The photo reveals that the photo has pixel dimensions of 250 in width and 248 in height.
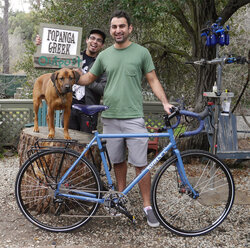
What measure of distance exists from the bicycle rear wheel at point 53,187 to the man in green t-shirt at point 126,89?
0.47 m

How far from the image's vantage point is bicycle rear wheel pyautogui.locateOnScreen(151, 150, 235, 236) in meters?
2.90

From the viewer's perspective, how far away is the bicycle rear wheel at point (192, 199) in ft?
9.52

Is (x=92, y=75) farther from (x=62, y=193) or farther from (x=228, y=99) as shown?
(x=228, y=99)

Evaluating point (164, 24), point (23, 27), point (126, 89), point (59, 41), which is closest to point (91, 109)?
point (126, 89)

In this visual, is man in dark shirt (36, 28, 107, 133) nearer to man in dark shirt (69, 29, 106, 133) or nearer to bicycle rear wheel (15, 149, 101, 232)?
man in dark shirt (69, 29, 106, 133)

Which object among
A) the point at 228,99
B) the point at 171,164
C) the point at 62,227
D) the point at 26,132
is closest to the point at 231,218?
the point at 171,164

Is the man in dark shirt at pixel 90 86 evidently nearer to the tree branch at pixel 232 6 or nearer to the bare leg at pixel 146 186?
the bare leg at pixel 146 186

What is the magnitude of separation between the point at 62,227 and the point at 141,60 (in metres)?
1.86

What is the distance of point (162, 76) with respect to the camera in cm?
691

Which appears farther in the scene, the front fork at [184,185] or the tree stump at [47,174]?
the tree stump at [47,174]

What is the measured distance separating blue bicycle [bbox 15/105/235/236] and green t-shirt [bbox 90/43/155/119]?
0.68 ft

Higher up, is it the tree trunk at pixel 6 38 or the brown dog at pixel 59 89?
the tree trunk at pixel 6 38

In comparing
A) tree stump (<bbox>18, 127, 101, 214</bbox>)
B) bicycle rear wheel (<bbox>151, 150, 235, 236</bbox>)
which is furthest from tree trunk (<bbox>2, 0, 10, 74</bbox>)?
bicycle rear wheel (<bbox>151, 150, 235, 236</bbox>)

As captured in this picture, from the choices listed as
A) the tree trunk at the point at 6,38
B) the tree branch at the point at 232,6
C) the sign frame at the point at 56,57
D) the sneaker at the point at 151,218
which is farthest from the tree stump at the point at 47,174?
the tree trunk at the point at 6,38
